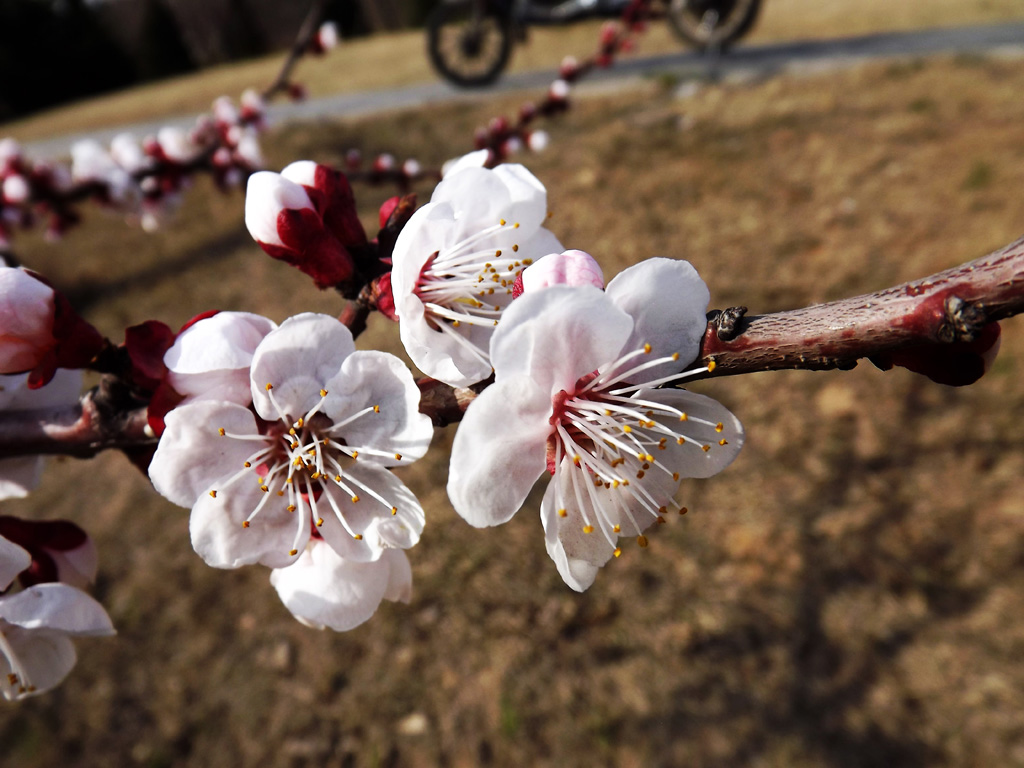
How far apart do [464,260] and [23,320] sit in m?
0.46

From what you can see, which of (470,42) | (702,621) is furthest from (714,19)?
(702,621)

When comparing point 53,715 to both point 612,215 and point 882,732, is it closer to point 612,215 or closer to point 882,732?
point 882,732

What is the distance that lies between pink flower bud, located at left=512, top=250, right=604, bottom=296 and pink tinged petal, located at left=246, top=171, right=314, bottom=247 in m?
0.31

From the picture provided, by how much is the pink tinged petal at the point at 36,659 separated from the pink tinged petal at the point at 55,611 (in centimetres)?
6

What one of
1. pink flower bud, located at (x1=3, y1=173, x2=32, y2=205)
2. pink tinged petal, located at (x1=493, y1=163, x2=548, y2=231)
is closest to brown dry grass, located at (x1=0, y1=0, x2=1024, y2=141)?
pink flower bud, located at (x1=3, y1=173, x2=32, y2=205)

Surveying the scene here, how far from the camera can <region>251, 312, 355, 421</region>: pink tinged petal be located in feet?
2.16

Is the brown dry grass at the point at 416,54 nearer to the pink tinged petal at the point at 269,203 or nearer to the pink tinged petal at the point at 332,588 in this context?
the pink tinged petal at the point at 269,203

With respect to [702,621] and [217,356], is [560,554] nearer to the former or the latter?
[217,356]

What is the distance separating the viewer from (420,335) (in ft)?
2.22

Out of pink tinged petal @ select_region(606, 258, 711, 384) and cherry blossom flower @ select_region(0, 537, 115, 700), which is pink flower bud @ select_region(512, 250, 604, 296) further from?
cherry blossom flower @ select_region(0, 537, 115, 700)

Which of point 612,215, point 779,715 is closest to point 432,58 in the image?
point 612,215

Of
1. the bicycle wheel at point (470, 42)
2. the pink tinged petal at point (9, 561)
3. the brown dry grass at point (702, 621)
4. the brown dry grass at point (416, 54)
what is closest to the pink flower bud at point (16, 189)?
the brown dry grass at point (702, 621)

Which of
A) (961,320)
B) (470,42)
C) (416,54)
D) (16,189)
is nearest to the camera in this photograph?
(961,320)

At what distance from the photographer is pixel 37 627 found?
0.73m
